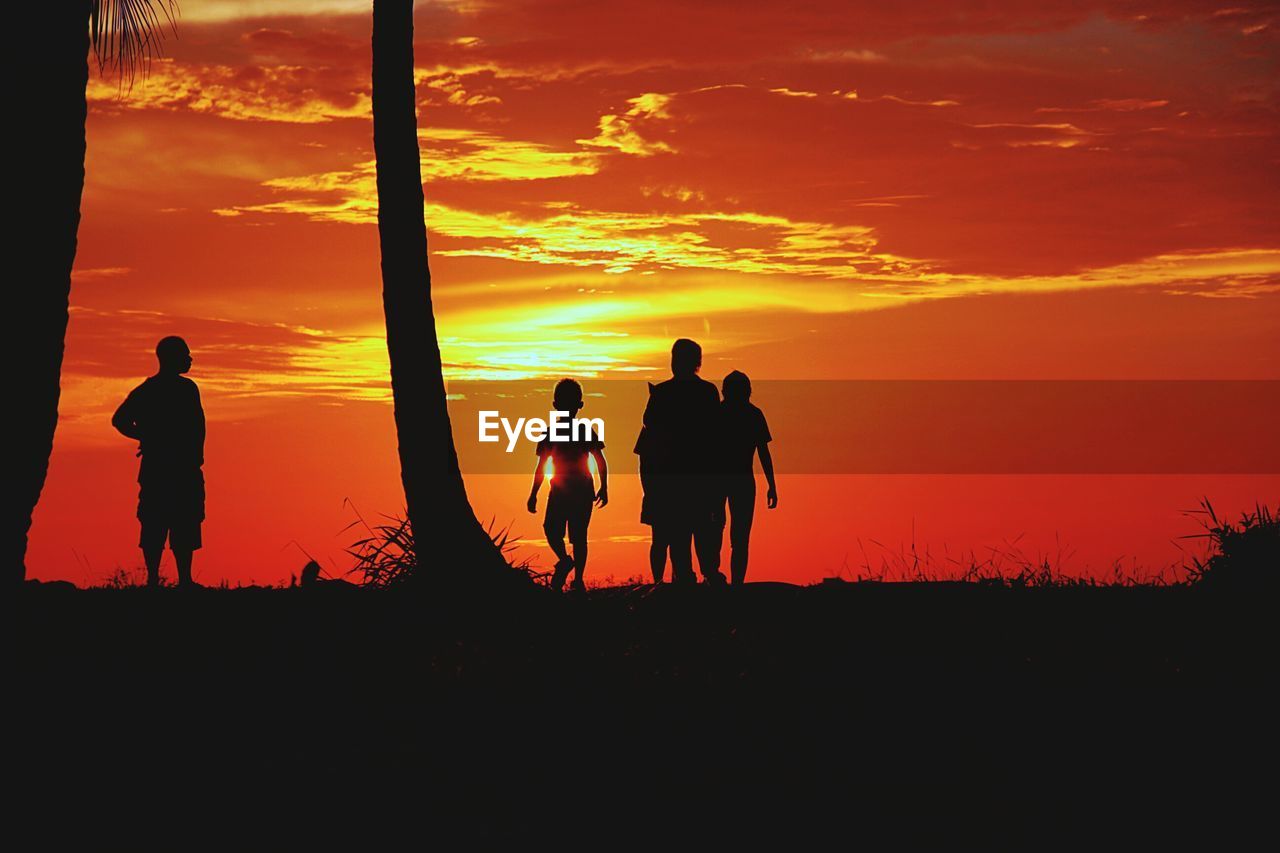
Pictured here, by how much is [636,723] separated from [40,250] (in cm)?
467

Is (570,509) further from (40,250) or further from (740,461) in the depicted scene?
(40,250)

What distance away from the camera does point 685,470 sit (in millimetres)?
13820

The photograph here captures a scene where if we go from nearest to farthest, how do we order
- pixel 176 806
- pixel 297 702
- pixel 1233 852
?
pixel 1233 852 < pixel 176 806 < pixel 297 702

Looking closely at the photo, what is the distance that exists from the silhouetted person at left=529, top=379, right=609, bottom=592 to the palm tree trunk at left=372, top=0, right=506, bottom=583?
2624 mm

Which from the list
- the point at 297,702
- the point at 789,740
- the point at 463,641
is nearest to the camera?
the point at 789,740

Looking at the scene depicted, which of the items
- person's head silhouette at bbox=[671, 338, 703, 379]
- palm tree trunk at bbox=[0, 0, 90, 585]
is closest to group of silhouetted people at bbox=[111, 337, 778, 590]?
person's head silhouette at bbox=[671, 338, 703, 379]

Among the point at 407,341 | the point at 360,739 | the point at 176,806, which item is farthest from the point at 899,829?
the point at 407,341

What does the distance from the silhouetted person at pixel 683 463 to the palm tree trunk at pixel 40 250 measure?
580cm

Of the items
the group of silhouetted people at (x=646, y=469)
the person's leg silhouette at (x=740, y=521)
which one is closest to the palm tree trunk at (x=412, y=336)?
the group of silhouetted people at (x=646, y=469)

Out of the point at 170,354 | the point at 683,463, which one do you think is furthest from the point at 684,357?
the point at 170,354

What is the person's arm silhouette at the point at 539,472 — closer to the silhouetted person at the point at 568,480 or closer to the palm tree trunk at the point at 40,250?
the silhouetted person at the point at 568,480

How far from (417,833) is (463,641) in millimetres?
3362

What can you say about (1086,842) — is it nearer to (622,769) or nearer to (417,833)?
(622,769)

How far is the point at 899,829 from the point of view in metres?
7.26
